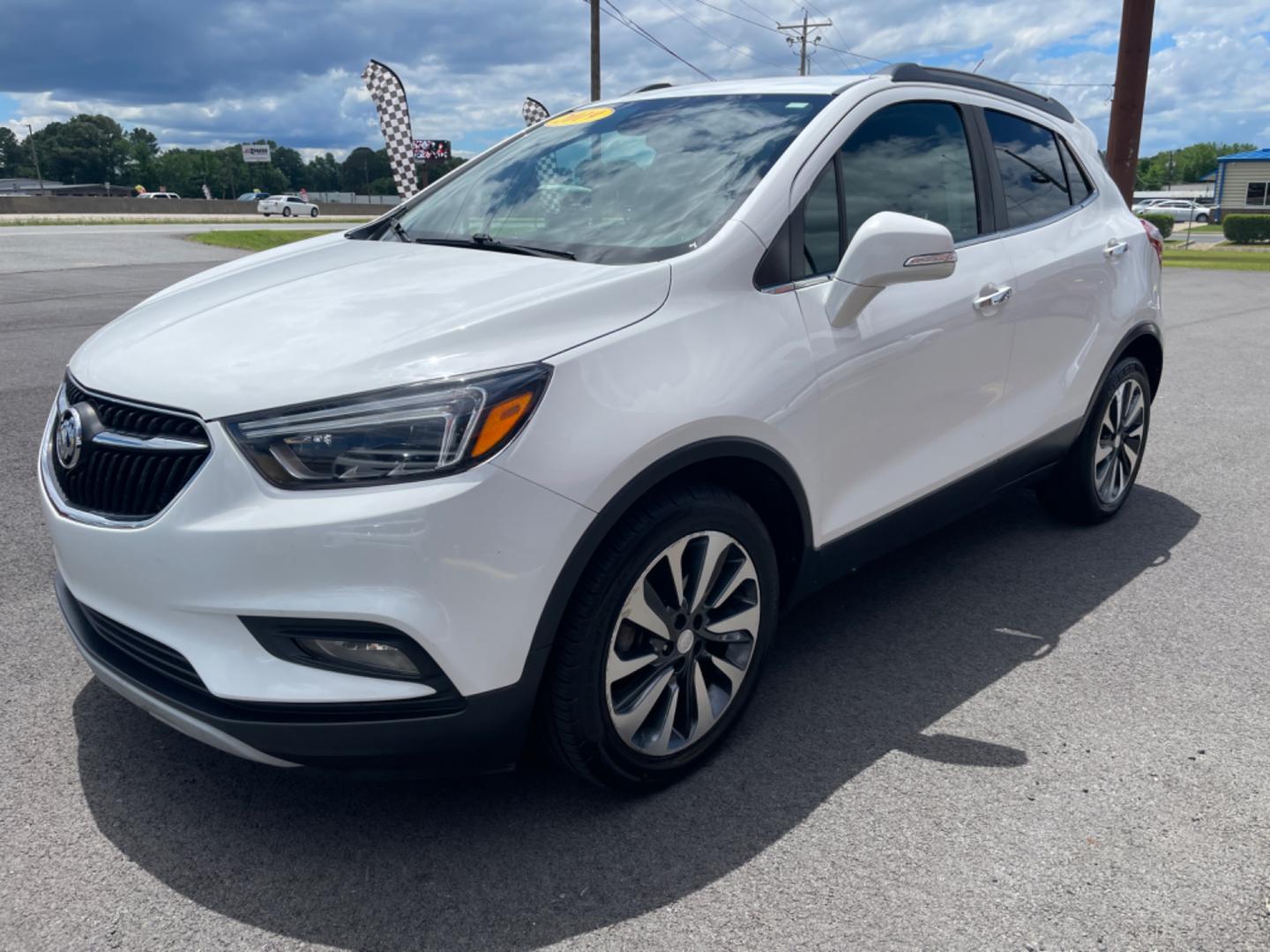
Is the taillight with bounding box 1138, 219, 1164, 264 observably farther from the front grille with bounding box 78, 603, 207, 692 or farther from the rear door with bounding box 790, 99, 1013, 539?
the front grille with bounding box 78, 603, 207, 692

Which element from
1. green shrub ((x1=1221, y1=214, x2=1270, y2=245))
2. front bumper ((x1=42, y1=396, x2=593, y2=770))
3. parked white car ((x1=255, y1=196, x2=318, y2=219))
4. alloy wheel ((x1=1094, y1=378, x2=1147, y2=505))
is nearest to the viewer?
front bumper ((x1=42, y1=396, x2=593, y2=770))

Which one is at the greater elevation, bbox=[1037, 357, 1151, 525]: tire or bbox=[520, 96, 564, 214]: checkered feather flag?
bbox=[520, 96, 564, 214]: checkered feather flag

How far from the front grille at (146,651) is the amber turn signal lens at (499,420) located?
2.61ft

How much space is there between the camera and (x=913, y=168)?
3490 millimetres

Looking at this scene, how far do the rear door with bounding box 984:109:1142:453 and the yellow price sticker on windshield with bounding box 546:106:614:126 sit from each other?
1426mm

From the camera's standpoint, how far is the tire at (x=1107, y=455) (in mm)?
4547

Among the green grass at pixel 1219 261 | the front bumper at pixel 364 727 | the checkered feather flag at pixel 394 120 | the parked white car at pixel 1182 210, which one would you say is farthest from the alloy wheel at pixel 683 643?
the parked white car at pixel 1182 210

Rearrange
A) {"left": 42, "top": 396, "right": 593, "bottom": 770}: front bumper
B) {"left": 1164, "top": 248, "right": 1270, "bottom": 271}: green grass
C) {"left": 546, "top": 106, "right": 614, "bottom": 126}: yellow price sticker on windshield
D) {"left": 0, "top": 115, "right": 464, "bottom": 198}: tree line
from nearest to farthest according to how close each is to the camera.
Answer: {"left": 42, "top": 396, "right": 593, "bottom": 770}: front bumper → {"left": 546, "top": 106, "right": 614, "bottom": 126}: yellow price sticker on windshield → {"left": 1164, "top": 248, "right": 1270, "bottom": 271}: green grass → {"left": 0, "top": 115, "right": 464, "bottom": 198}: tree line

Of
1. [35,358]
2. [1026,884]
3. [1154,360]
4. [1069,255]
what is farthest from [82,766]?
[35,358]

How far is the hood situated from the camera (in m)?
2.25

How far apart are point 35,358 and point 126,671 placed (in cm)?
709

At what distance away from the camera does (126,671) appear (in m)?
2.45

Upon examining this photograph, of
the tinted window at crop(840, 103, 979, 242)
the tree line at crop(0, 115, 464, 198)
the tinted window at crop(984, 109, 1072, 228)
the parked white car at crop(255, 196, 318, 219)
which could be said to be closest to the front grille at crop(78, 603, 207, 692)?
the tinted window at crop(840, 103, 979, 242)

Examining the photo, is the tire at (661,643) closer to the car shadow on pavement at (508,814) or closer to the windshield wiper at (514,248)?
the car shadow on pavement at (508,814)
